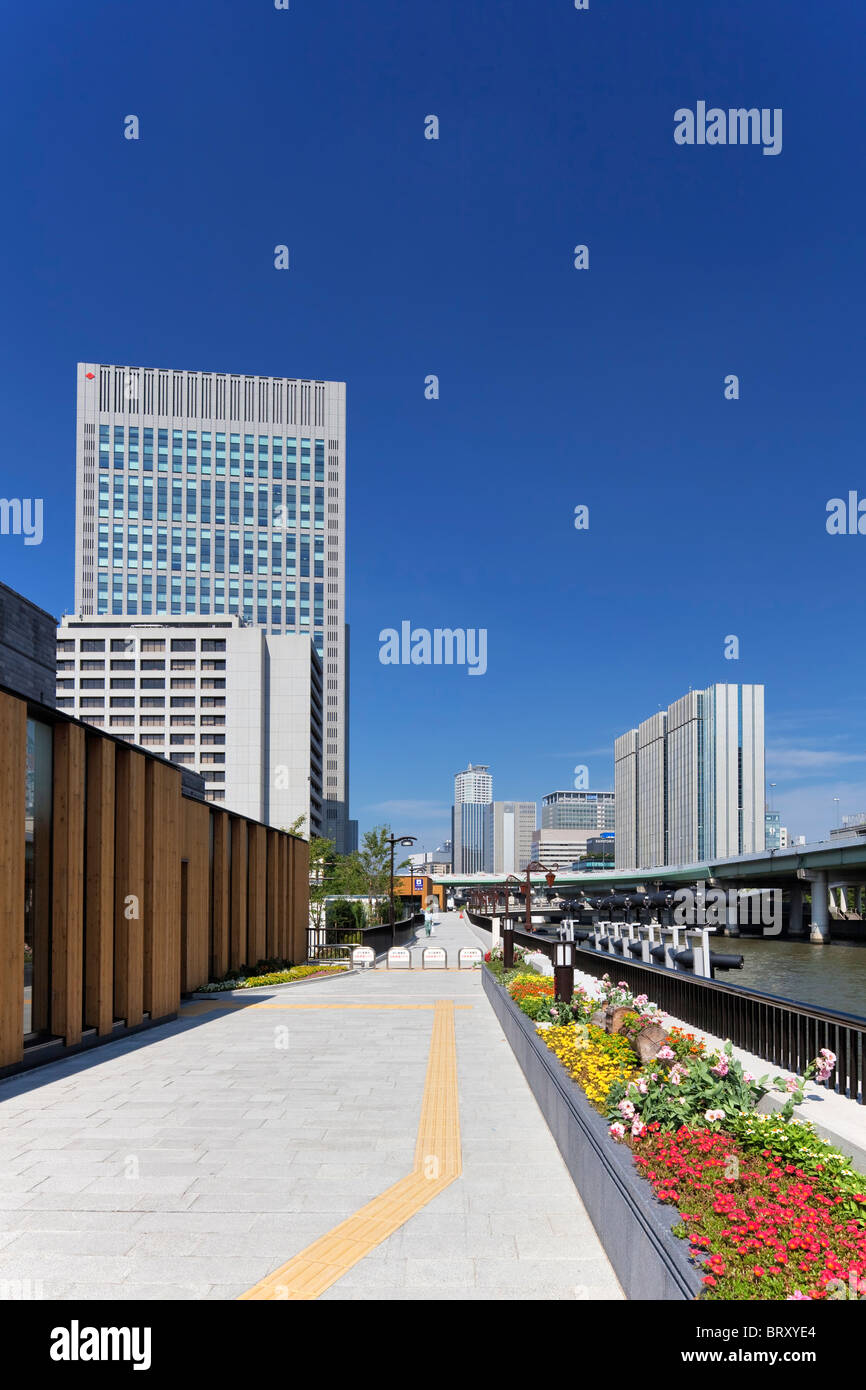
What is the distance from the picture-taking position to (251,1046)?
14531 mm

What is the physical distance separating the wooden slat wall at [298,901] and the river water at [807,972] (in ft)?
47.1

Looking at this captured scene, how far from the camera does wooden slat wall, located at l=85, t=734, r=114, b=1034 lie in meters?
14.1

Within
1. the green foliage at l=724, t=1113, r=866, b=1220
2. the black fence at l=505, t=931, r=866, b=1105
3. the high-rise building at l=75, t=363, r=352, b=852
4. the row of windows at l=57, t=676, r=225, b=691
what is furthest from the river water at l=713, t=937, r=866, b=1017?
the high-rise building at l=75, t=363, r=352, b=852

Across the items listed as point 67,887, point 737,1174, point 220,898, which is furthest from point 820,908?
point 737,1174

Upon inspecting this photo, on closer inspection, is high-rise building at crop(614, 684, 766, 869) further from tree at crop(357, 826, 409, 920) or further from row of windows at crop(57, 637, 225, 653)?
tree at crop(357, 826, 409, 920)

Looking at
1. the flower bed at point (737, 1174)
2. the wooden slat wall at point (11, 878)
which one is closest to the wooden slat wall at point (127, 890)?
the wooden slat wall at point (11, 878)

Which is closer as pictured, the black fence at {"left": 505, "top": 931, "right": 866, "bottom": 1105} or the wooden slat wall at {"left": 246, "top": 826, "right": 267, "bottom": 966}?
the black fence at {"left": 505, "top": 931, "right": 866, "bottom": 1105}

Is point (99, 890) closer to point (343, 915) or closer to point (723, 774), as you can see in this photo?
point (343, 915)

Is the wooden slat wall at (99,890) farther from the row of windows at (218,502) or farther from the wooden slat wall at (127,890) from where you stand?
the row of windows at (218,502)

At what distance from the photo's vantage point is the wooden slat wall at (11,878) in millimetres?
11492

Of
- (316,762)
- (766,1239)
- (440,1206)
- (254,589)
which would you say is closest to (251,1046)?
(440,1206)

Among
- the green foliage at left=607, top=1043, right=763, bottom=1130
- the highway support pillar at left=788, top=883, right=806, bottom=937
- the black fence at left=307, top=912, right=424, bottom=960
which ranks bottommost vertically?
the highway support pillar at left=788, top=883, right=806, bottom=937

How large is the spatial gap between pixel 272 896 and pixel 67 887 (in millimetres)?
14955

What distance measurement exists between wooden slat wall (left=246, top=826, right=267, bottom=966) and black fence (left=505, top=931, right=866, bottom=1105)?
13364 mm
